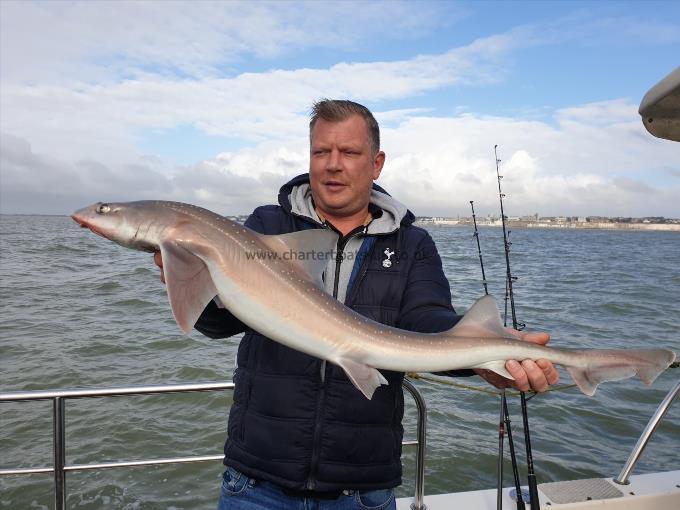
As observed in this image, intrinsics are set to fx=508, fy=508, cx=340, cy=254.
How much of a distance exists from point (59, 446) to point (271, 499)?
1.72 meters

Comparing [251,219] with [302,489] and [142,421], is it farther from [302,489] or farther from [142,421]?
[142,421]

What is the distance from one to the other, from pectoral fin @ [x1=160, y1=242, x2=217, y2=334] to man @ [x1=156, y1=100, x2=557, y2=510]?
180 mm

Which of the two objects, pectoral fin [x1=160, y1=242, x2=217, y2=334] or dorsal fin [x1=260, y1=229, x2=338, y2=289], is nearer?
pectoral fin [x1=160, y1=242, x2=217, y2=334]

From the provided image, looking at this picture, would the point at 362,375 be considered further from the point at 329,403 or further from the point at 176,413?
the point at 176,413

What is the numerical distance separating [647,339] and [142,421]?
13692mm

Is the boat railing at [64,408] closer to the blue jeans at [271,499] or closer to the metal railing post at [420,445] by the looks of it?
the metal railing post at [420,445]

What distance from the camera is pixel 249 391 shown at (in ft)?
8.87

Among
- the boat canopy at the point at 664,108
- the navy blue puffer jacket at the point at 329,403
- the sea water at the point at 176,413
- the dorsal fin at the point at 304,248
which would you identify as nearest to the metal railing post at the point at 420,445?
the navy blue puffer jacket at the point at 329,403

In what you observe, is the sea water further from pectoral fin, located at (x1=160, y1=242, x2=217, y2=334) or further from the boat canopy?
the boat canopy

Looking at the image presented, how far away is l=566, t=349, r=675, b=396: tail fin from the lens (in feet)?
8.52

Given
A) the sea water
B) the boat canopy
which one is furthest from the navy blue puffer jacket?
the sea water

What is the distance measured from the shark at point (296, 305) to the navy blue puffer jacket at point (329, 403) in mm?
242

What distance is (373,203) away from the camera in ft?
10.5

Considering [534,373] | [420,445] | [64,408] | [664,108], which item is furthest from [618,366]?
[64,408]
